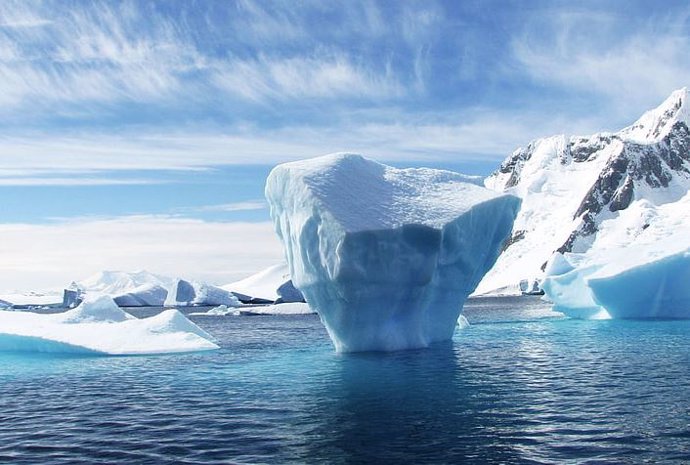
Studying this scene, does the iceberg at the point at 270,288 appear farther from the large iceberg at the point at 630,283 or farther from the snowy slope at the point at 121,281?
the large iceberg at the point at 630,283

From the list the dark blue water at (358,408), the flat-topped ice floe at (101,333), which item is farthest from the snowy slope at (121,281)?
the dark blue water at (358,408)

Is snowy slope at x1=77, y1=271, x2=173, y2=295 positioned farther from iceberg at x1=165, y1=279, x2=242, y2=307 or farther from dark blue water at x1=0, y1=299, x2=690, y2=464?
dark blue water at x1=0, y1=299, x2=690, y2=464

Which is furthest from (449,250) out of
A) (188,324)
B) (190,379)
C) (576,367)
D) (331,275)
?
(188,324)

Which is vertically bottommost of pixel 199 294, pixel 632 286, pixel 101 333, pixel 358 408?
pixel 358 408

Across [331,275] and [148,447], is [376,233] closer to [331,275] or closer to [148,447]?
[331,275]

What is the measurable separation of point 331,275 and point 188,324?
11.5 m

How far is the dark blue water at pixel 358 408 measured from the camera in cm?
1184

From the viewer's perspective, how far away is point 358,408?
15930 millimetres

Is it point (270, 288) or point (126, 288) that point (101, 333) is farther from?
point (126, 288)

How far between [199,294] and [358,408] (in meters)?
92.3

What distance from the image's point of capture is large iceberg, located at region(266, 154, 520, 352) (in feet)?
82.1

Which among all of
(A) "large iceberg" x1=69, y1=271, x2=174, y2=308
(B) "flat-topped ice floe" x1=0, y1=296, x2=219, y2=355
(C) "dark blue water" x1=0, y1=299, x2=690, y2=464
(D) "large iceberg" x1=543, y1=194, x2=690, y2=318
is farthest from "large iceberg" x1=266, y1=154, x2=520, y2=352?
(A) "large iceberg" x1=69, y1=271, x2=174, y2=308

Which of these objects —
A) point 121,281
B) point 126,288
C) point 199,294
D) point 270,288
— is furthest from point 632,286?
point 121,281

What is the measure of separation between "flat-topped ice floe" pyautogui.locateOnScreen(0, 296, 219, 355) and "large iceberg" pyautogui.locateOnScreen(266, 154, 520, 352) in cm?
679
